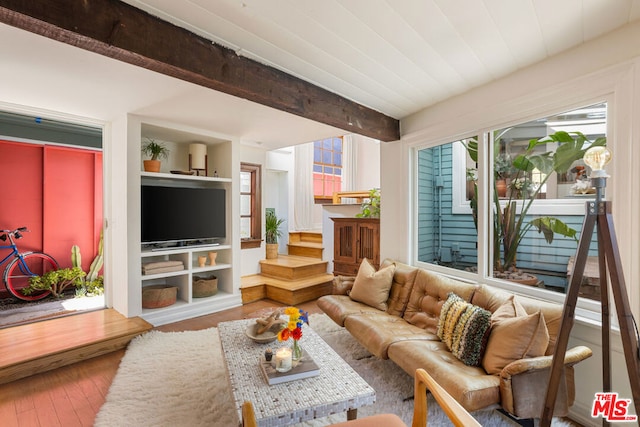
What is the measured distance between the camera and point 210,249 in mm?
4145

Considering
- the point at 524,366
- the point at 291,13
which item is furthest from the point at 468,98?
the point at 524,366

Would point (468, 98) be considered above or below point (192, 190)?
above

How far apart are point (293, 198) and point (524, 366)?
5453mm

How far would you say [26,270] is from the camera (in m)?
4.39

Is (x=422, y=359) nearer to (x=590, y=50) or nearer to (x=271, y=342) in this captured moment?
(x=271, y=342)

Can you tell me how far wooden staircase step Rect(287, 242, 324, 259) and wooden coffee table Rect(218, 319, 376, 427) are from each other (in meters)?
3.58

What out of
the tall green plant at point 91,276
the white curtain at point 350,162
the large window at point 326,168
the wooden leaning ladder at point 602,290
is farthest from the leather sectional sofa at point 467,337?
the white curtain at point 350,162

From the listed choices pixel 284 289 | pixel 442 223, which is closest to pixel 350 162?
pixel 284 289

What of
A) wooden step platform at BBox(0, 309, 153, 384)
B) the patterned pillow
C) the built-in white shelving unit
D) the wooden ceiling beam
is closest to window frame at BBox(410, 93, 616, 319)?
the patterned pillow

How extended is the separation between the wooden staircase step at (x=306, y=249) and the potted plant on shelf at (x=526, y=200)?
315 centimetres

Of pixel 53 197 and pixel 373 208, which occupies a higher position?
pixel 53 197

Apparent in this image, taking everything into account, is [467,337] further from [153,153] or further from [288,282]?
[153,153]

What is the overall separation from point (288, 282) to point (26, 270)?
12.2 feet

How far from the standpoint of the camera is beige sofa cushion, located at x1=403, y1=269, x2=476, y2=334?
2506mm
